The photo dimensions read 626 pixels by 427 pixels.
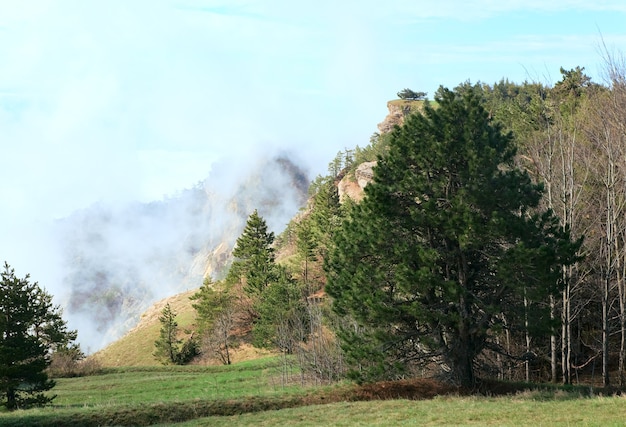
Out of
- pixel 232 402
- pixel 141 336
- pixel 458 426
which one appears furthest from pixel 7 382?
pixel 141 336

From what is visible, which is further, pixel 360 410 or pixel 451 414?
pixel 360 410

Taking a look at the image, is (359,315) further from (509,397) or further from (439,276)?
(509,397)

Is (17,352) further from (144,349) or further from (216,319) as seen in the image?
(144,349)

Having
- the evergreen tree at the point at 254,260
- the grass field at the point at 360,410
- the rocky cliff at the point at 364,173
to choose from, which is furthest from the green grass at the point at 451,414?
the rocky cliff at the point at 364,173

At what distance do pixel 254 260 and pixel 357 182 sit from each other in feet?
138

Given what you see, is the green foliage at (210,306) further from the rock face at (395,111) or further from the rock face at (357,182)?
the rock face at (395,111)

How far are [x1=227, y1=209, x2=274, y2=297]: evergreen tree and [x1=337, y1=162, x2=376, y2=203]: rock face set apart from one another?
26969 millimetres

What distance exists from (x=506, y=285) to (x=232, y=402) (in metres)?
10.3

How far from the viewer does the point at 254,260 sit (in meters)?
75.9

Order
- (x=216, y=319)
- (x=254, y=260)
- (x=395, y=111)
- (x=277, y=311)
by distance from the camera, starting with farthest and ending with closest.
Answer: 1. (x=395, y=111)
2. (x=254, y=260)
3. (x=216, y=319)
4. (x=277, y=311)

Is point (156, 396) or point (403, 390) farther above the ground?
point (403, 390)

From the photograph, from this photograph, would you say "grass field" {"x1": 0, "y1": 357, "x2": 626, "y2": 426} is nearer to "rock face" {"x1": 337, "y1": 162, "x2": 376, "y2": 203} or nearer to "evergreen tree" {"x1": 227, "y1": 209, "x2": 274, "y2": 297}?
"evergreen tree" {"x1": 227, "y1": 209, "x2": 274, "y2": 297}

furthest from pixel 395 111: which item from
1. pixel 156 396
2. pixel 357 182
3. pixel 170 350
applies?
pixel 156 396

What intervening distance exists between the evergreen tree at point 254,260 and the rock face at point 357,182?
27.0 metres
